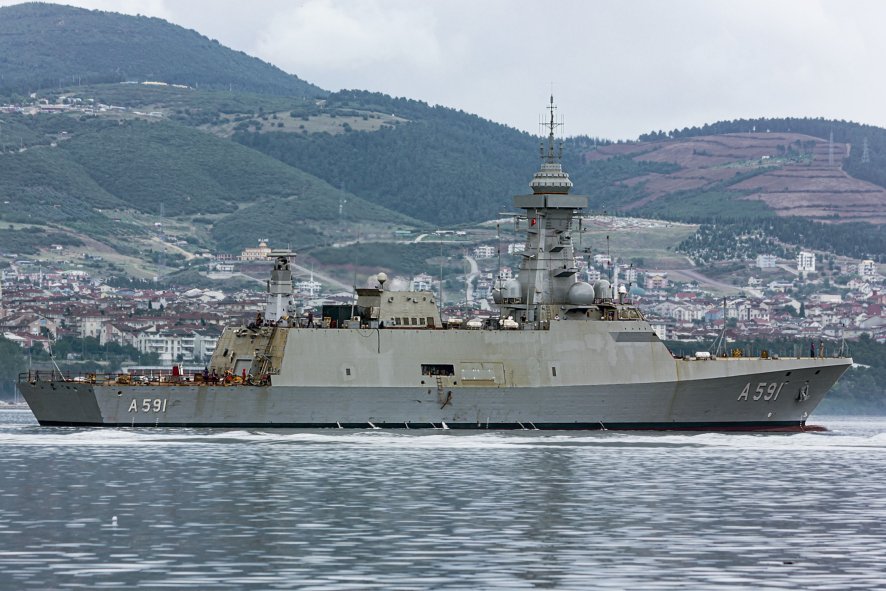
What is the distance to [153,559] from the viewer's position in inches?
1005

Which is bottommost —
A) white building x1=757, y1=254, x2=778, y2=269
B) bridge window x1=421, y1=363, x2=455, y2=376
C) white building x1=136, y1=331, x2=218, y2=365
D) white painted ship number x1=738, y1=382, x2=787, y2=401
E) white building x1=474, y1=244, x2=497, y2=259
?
white painted ship number x1=738, y1=382, x2=787, y2=401

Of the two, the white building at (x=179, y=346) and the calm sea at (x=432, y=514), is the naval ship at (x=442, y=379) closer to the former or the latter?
the calm sea at (x=432, y=514)

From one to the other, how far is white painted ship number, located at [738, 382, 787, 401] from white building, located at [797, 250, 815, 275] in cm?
12558

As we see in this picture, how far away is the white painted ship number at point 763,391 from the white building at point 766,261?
123 m

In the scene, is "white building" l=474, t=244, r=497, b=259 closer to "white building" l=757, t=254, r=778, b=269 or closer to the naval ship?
"white building" l=757, t=254, r=778, b=269

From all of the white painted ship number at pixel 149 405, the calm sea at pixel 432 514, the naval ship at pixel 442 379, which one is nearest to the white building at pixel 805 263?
the naval ship at pixel 442 379

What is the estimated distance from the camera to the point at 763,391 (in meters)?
52.4

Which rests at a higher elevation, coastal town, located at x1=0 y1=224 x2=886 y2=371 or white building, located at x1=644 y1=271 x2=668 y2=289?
white building, located at x1=644 y1=271 x2=668 y2=289

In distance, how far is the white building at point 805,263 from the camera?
17725 cm

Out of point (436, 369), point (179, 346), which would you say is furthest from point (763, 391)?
point (179, 346)

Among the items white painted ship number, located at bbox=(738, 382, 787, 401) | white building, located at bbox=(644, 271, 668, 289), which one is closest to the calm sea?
white painted ship number, located at bbox=(738, 382, 787, 401)

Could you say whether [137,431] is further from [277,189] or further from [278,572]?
[277,189]

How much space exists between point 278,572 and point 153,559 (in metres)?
2.08

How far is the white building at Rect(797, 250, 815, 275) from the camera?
177m
